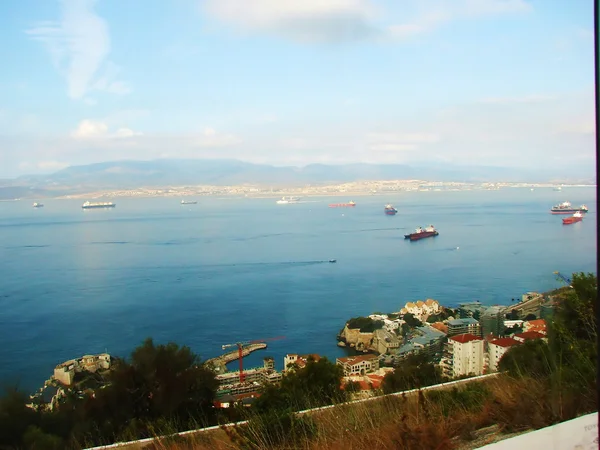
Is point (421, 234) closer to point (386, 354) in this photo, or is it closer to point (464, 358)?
point (386, 354)

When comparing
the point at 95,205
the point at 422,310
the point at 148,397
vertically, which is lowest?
the point at 422,310

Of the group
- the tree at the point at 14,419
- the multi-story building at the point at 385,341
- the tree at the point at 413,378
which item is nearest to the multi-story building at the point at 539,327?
the tree at the point at 413,378

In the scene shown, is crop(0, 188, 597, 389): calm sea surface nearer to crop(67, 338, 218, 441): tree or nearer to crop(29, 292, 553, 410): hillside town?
crop(29, 292, 553, 410): hillside town

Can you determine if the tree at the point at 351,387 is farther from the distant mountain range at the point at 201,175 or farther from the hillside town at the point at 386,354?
the distant mountain range at the point at 201,175

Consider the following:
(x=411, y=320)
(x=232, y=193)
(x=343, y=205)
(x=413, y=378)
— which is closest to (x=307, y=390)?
(x=413, y=378)

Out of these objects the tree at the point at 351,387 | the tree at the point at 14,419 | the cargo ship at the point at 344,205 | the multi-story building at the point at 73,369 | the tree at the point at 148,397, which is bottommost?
the multi-story building at the point at 73,369

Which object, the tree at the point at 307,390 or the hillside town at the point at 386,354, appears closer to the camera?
the tree at the point at 307,390

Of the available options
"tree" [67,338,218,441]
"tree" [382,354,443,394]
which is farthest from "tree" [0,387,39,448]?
"tree" [382,354,443,394]
